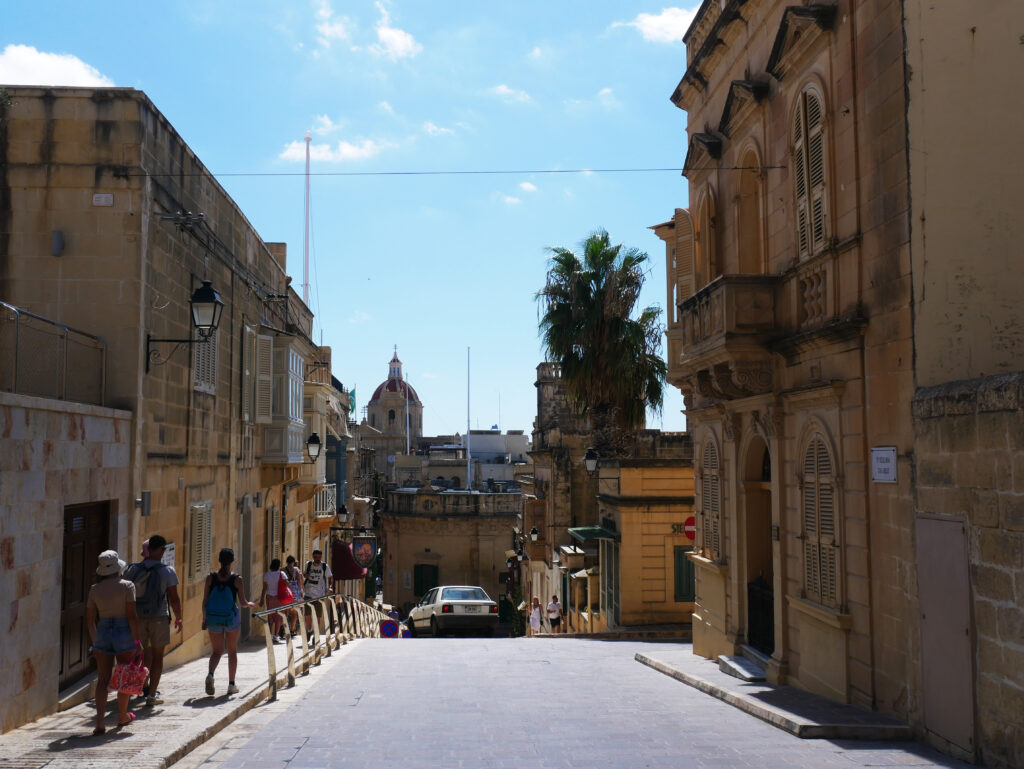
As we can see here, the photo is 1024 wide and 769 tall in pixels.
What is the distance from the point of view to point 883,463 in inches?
342

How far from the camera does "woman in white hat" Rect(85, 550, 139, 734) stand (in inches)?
316

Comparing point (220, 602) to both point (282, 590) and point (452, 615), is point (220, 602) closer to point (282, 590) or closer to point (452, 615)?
point (282, 590)

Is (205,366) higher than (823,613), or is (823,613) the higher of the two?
(205,366)

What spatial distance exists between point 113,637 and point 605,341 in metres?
20.0

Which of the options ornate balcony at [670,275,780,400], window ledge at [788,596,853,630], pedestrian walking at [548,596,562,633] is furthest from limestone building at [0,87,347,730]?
pedestrian walking at [548,596,562,633]

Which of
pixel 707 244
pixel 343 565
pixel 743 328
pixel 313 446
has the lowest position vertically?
pixel 343 565

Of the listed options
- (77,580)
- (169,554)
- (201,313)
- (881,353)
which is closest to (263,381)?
(169,554)

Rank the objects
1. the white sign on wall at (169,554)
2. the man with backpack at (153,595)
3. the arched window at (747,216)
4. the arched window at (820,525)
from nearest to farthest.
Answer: the man with backpack at (153,595), the arched window at (820,525), the white sign on wall at (169,554), the arched window at (747,216)

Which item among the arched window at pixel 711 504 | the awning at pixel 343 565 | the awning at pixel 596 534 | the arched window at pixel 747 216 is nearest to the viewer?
the arched window at pixel 747 216

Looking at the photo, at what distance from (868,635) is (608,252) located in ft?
65.5

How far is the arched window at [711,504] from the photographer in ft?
47.1

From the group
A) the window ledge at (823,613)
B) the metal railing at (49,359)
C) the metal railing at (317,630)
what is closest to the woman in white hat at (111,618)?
the metal railing at (317,630)

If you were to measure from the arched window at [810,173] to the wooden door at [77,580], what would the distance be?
27.3ft

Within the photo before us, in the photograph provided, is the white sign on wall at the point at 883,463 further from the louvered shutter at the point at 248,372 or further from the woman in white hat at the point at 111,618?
the louvered shutter at the point at 248,372
